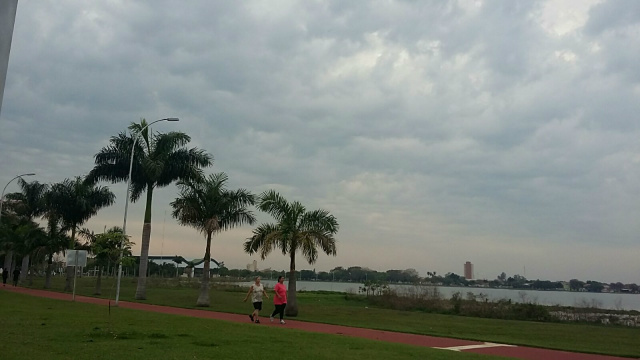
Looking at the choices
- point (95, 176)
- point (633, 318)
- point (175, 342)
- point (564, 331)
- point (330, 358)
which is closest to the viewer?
point (330, 358)

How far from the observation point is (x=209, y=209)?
1266 inches

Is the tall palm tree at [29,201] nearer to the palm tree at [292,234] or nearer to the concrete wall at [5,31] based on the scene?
the palm tree at [292,234]

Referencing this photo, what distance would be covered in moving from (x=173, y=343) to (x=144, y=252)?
25.2 metres

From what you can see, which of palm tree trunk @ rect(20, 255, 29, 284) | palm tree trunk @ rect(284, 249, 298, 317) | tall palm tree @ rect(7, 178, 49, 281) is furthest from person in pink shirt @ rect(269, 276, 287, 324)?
palm tree trunk @ rect(20, 255, 29, 284)

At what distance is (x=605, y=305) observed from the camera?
120 feet

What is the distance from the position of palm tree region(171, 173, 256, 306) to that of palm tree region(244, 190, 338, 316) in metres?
4.08

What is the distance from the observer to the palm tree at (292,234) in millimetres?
26750

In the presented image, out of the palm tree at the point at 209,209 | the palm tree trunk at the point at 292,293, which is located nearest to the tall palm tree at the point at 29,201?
the palm tree at the point at 209,209

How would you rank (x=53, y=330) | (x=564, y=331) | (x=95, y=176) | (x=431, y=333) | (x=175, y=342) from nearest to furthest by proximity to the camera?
(x=175, y=342) → (x=53, y=330) → (x=431, y=333) → (x=564, y=331) → (x=95, y=176)

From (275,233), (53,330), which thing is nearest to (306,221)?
(275,233)

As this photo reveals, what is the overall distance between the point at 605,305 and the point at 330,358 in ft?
104

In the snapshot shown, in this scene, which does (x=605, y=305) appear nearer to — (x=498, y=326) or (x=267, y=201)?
(x=498, y=326)

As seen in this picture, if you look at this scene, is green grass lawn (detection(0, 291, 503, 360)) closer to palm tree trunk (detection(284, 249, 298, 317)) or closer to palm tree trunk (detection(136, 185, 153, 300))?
palm tree trunk (detection(284, 249, 298, 317))

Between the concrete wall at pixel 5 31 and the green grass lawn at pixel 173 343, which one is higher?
the concrete wall at pixel 5 31
